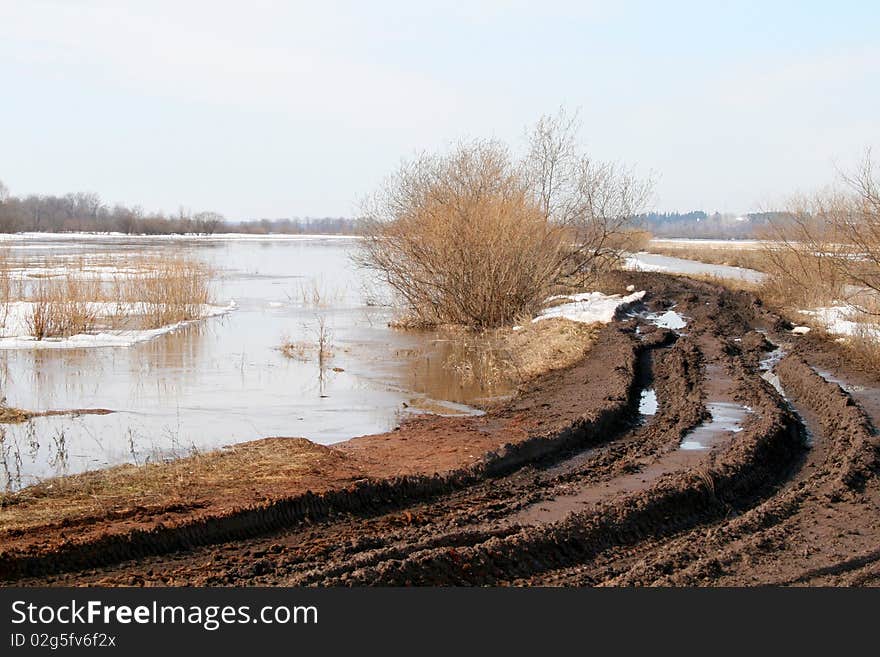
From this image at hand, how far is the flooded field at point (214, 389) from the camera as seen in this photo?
11.5 metres

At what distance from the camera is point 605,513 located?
782 cm

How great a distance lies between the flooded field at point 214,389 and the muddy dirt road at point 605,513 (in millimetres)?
1962

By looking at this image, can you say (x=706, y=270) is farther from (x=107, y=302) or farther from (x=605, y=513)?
(x=605, y=513)

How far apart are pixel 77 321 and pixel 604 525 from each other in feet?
59.0

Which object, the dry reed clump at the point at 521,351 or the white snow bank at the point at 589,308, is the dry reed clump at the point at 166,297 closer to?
the dry reed clump at the point at 521,351

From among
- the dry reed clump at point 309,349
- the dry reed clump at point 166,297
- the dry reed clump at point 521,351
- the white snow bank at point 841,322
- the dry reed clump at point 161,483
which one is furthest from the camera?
the dry reed clump at point 166,297

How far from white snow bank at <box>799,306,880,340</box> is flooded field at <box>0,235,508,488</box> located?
9.50m

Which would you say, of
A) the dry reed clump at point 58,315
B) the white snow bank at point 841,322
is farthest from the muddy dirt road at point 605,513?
the dry reed clump at point 58,315

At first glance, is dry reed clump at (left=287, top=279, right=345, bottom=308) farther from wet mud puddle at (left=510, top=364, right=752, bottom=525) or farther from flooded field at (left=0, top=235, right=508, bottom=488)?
wet mud puddle at (left=510, top=364, right=752, bottom=525)

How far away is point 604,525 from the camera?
24.8ft

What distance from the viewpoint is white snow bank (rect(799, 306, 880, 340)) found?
20.1m

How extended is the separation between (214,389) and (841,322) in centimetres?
1709

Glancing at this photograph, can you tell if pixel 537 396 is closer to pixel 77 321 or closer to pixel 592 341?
pixel 592 341

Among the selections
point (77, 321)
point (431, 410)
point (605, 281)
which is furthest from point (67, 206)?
point (431, 410)
